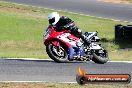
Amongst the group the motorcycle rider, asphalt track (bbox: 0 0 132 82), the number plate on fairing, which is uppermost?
the motorcycle rider

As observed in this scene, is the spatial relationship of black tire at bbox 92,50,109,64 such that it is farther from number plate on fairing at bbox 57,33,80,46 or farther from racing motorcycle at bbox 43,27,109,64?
number plate on fairing at bbox 57,33,80,46

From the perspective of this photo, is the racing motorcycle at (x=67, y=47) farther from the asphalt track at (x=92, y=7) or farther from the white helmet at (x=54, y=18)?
the asphalt track at (x=92, y=7)

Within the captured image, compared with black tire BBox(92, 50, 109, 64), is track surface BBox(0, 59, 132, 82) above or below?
above

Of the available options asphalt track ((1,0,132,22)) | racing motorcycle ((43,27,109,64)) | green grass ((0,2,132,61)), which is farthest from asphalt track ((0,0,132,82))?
asphalt track ((1,0,132,22))

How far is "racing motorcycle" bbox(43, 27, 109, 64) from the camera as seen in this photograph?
1499 cm

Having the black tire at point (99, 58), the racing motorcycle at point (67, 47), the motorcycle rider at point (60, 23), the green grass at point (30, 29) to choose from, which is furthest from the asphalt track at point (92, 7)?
the motorcycle rider at point (60, 23)

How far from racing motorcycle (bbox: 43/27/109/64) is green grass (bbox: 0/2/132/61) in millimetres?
3429

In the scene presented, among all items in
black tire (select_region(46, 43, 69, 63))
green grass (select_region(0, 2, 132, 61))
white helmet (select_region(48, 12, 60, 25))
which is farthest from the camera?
green grass (select_region(0, 2, 132, 61))

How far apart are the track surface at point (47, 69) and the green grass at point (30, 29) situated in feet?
14.8

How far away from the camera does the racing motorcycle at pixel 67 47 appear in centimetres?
1499

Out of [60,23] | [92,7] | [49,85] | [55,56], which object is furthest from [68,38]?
[92,7]

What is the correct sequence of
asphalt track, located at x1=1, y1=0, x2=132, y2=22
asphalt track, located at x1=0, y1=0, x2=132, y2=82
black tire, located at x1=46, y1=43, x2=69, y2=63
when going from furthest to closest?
asphalt track, located at x1=1, y1=0, x2=132, y2=22 → black tire, located at x1=46, y1=43, x2=69, y2=63 → asphalt track, located at x1=0, y1=0, x2=132, y2=82

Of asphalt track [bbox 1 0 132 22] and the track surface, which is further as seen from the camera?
asphalt track [bbox 1 0 132 22]

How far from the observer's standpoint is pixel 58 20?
1508 centimetres
